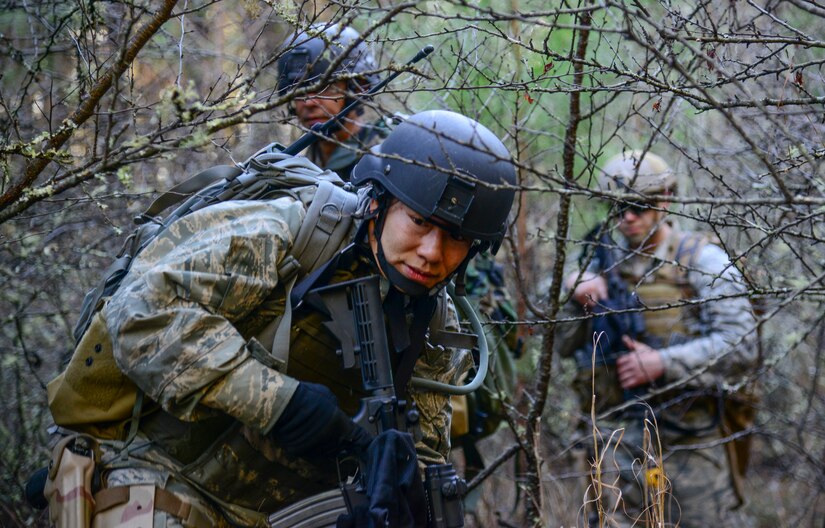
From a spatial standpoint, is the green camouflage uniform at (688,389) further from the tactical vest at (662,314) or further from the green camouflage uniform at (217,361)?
the green camouflage uniform at (217,361)

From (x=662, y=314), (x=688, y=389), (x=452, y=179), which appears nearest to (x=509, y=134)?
(x=452, y=179)

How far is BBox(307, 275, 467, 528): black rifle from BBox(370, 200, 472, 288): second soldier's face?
12cm

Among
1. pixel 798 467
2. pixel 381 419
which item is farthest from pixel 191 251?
pixel 798 467

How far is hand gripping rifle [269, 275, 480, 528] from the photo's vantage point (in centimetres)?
308

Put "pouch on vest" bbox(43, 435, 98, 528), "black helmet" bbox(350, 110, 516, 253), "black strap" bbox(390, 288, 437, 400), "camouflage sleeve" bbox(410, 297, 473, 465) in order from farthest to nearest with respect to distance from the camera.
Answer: "camouflage sleeve" bbox(410, 297, 473, 465) < "black strap" bbox(390, 288, 437, 400) < "black helmet" bbox(350, 110, 516, 253) < "pouch on vest" bbox(43, 435, 98, 528)

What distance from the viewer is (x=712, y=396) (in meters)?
5.97

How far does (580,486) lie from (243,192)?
392 cm

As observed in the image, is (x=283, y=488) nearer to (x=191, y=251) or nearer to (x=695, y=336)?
(x=191, y=251)

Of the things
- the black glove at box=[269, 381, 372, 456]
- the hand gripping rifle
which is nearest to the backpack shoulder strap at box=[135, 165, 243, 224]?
the hand gripping rifle

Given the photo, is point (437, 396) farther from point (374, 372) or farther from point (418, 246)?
point (418, 246)

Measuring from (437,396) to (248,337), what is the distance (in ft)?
2.74

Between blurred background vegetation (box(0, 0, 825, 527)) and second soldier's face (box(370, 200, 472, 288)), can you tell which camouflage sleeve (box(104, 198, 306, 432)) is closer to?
blurred background vegetation (box(0, 0, 825, 527))

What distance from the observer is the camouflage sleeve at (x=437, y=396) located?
139 inches

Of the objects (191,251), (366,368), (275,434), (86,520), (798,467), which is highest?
(191,251)
